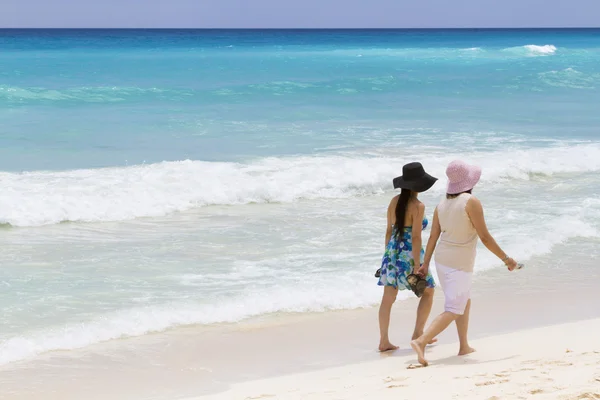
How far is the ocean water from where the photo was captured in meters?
7.17

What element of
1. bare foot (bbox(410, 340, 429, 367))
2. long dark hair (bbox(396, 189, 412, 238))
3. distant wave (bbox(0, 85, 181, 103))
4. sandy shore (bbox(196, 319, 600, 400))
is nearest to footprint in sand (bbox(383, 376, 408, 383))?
sandy shore (bbox(196, 319, 600, 400))

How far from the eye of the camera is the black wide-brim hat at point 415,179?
545cm

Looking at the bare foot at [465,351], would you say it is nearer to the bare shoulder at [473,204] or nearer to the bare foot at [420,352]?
the bare foot at [420,352]

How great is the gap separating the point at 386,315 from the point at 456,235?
948 mm

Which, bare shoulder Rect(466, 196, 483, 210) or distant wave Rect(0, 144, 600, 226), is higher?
bare shoulder Rect(466, 196, 483, 210)

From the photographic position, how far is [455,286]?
5301mm

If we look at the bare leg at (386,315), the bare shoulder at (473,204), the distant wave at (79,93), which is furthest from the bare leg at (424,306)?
the distant wave at (79,93)

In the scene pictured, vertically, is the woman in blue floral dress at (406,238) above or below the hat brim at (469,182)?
below

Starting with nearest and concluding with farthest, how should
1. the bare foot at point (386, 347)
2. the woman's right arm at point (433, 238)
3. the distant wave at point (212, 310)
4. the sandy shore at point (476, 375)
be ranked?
the sandy shore at point (476, 375), the woman's right arm at point (433, 238), the bare foot at point (386, 347), the distant wave at point (212, 310)

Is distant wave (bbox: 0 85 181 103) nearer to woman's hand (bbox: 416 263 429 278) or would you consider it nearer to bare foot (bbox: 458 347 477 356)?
woman's hand (bbox: 416 263 429 278)

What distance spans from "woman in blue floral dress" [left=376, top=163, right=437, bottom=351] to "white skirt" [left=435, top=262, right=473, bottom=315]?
216 mm

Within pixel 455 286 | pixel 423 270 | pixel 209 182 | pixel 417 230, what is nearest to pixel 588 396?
pixel 455 286

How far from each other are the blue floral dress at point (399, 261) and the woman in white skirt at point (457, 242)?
183mm

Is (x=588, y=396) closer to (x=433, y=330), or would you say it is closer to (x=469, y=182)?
(x=433, y=330)
